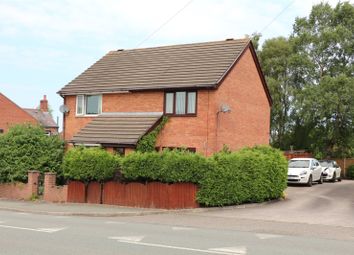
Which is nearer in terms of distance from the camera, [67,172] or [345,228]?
[345,228]

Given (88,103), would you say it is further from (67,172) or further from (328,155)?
(328,155)

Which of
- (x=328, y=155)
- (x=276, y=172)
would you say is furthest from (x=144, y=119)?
(x=328, y=155)

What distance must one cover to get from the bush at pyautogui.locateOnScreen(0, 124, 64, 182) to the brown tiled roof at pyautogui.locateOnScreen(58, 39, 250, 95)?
16.9ft

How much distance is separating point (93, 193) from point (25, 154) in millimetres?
4617

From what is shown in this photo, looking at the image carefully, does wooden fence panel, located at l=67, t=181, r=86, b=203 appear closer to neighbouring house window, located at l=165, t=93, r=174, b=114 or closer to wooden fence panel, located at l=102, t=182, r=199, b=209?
wooden fence panel, located at l=102, t=182, r=199, b=209

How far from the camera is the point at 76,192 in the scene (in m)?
22.1

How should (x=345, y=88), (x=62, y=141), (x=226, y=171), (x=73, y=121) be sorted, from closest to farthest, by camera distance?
(x=226, y=171)
(x=62, y=141)
(x=73, y=121)
(x=345, y=88)

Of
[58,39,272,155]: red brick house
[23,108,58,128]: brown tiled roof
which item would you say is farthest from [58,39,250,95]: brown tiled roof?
[23,108,58,128]: brown tiled roof

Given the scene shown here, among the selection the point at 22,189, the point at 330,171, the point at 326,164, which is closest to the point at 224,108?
the point at 22,189

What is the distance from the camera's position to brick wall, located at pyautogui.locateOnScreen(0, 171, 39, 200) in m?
23.1

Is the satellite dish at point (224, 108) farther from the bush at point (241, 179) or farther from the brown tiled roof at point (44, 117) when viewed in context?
the brown tiled roof at point (44, 117)

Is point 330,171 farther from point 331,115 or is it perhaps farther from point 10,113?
point 10,113

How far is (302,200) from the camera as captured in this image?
75.2 feet

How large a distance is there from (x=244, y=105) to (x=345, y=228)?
1388 cm
